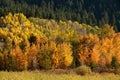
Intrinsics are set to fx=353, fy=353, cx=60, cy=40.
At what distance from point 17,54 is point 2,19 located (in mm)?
97709

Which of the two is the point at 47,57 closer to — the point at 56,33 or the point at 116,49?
the point at 116,49

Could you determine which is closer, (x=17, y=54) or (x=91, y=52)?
(x=17, y=54)

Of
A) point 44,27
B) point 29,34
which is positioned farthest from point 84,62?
point 44,27

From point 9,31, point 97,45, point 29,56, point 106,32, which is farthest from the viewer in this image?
point 9,31

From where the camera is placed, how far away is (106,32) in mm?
153000

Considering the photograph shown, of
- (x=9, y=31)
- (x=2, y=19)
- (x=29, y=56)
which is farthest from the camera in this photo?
(x=2, y=19)

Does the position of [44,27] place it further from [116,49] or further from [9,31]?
[116,49]

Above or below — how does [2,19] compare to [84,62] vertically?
above

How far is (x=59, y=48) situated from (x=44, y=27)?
3620 inches

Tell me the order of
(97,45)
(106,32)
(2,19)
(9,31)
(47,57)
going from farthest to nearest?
(2,19) → (9,31) → (106,32) → (97,45) → (47,57)

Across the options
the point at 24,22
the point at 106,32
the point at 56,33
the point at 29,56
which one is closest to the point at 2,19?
the point at 24,22

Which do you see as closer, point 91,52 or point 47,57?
point 47,57

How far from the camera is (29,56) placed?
351 feet

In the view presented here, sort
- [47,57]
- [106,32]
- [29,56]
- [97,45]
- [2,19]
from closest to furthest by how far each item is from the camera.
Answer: [47,57]
[29,56]
[97,45]
[106,32]
[2,19]
